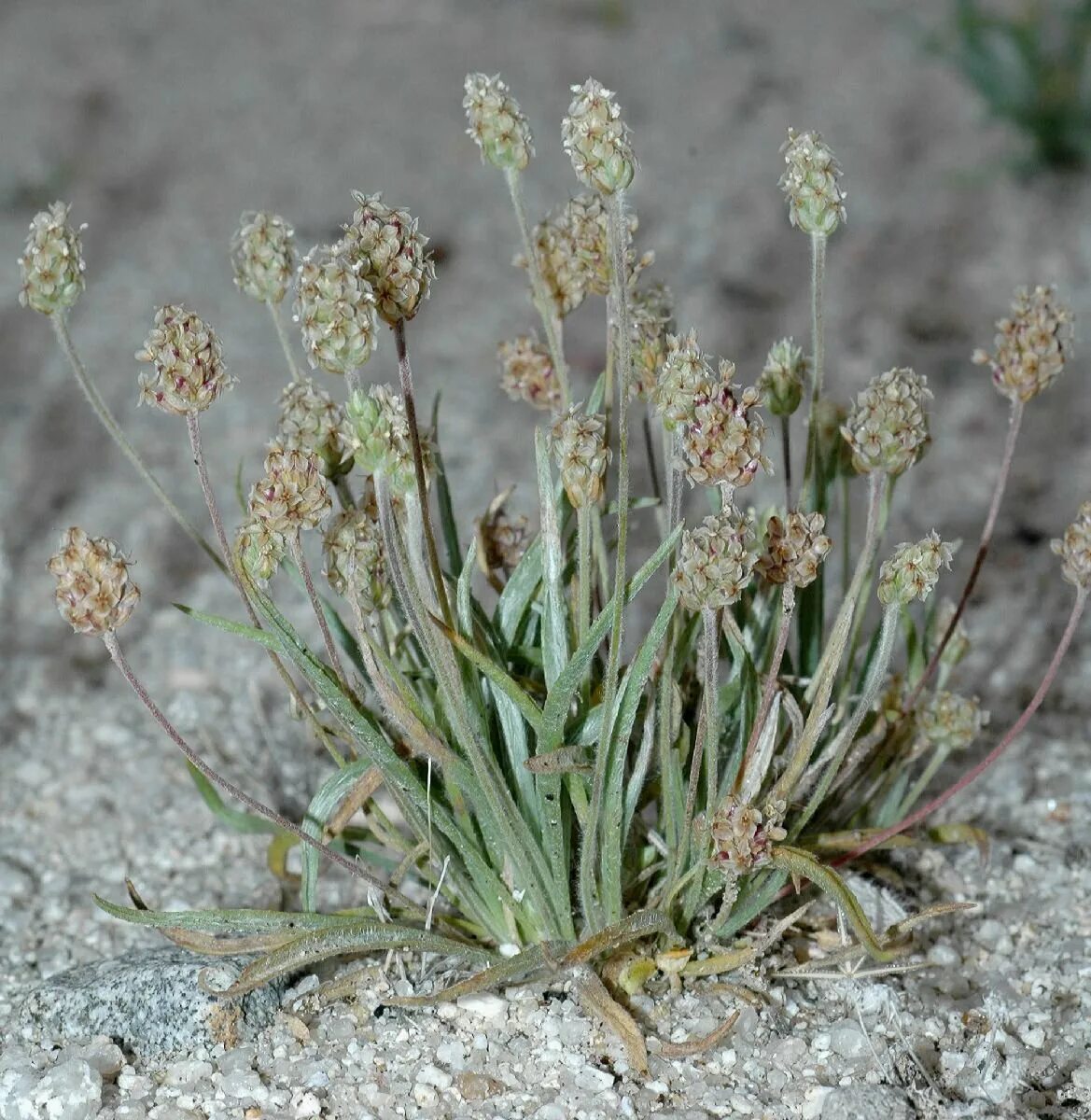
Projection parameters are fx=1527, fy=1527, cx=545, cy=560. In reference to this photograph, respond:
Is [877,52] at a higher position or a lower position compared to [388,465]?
higher

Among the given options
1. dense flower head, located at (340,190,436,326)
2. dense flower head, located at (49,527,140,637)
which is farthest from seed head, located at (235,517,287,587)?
dense flower head, located at (340,190,436,326)

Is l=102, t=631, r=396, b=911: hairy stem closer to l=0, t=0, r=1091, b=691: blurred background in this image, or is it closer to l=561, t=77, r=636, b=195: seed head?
l=561, t=77, r=636, b=195: seed head

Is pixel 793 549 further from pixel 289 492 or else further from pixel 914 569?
pixel 289 492

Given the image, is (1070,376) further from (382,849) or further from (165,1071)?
(165,1071)

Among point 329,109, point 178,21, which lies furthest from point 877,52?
point 178,21

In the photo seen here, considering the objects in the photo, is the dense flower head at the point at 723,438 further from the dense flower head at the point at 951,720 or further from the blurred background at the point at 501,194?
the blurred background at the point at 501,194
